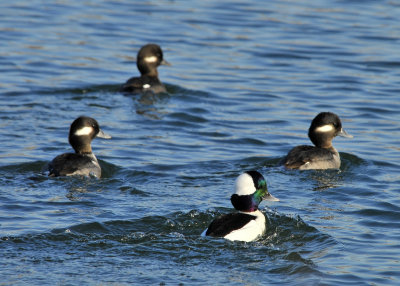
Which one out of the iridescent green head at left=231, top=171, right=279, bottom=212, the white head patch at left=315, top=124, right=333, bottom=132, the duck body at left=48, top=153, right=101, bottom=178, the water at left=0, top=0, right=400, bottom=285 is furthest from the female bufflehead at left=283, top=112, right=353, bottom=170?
the duck body at left=48, top=153, right=101, bottom=178

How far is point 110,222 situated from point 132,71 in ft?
31.0

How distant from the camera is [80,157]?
11.5 m

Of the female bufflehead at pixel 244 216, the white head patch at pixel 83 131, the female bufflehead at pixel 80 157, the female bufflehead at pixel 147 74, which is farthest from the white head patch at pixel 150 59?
the female bufflehead at pixel 244 216

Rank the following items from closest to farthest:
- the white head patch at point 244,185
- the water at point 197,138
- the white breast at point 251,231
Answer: the water at point 197,138 < the white breast at point 251,231 < the white head patch at point 244,185

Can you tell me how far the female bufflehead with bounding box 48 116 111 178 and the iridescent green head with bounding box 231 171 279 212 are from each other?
2.88 m

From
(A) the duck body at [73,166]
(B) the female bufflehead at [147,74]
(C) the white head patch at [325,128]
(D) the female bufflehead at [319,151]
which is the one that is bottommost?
(A) the duck body at [73,166]

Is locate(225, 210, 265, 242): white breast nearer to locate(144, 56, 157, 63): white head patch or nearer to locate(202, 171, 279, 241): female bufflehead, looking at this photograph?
locate(202, 171, 279, 241): female bufflehead

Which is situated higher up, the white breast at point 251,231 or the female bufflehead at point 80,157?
the female bufflehead at point 80,157

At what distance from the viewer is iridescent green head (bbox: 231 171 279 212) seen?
362 inches

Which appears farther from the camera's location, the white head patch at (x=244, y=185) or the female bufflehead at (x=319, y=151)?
the female bufflehead at (x=319, y=151)

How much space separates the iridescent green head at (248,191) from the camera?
9195 millimetres

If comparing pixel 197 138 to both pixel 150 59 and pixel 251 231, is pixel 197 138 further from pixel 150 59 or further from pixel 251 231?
pixel 251 231

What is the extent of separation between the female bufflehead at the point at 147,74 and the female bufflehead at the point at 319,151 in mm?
4427

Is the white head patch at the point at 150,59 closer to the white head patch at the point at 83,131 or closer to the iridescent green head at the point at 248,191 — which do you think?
the white head patch at the point at 83,131
